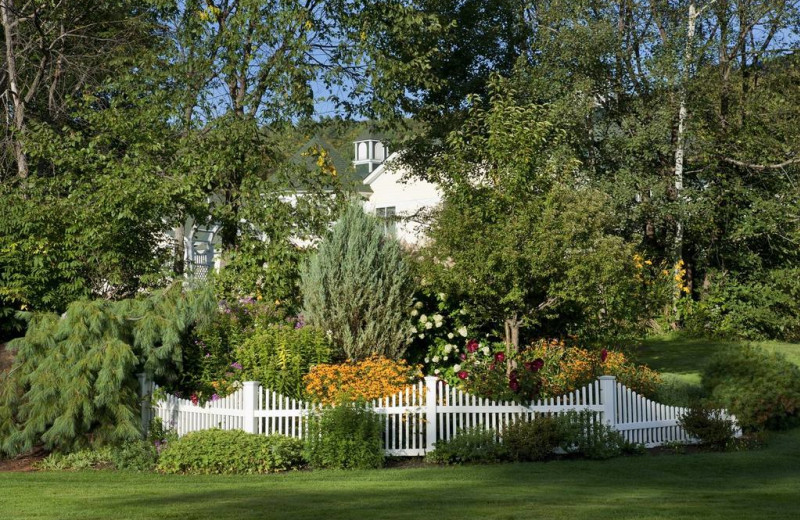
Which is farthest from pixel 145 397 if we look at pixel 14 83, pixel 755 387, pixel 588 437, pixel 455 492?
pixel 14 83

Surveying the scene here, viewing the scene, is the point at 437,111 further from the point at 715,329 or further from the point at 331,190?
the point at 715,329

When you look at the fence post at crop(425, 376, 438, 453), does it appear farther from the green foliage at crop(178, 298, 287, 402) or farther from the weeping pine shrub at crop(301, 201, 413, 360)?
the green foliage at crop(178, 298, 287, 402)

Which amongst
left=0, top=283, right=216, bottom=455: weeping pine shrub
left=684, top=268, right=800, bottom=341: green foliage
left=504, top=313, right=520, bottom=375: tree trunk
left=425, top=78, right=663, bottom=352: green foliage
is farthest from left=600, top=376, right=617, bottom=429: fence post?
left=684, top=268, right=800, bottom=341: green foliage

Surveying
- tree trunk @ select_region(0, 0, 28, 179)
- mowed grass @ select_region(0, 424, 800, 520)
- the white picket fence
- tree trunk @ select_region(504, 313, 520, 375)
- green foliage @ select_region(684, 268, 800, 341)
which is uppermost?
tree trunk @ select_region(0, 0, 28, 179)

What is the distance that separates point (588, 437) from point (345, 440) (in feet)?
10.5

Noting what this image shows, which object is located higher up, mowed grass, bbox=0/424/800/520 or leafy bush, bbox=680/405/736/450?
leafy bush, bbox=680/405/736/450

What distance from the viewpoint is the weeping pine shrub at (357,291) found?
13.9 meters

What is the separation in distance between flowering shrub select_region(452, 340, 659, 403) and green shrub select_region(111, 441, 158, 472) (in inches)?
162

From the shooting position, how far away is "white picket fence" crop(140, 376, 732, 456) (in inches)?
477

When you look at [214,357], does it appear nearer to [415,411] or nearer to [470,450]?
[415,411]

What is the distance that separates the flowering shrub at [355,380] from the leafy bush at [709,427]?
3834 millimetres

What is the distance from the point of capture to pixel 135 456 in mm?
11930

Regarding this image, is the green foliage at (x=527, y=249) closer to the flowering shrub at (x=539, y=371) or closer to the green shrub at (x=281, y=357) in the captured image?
the flowering shrub at (x=539, y=371)

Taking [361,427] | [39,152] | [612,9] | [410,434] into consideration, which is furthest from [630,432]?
[612,9]
